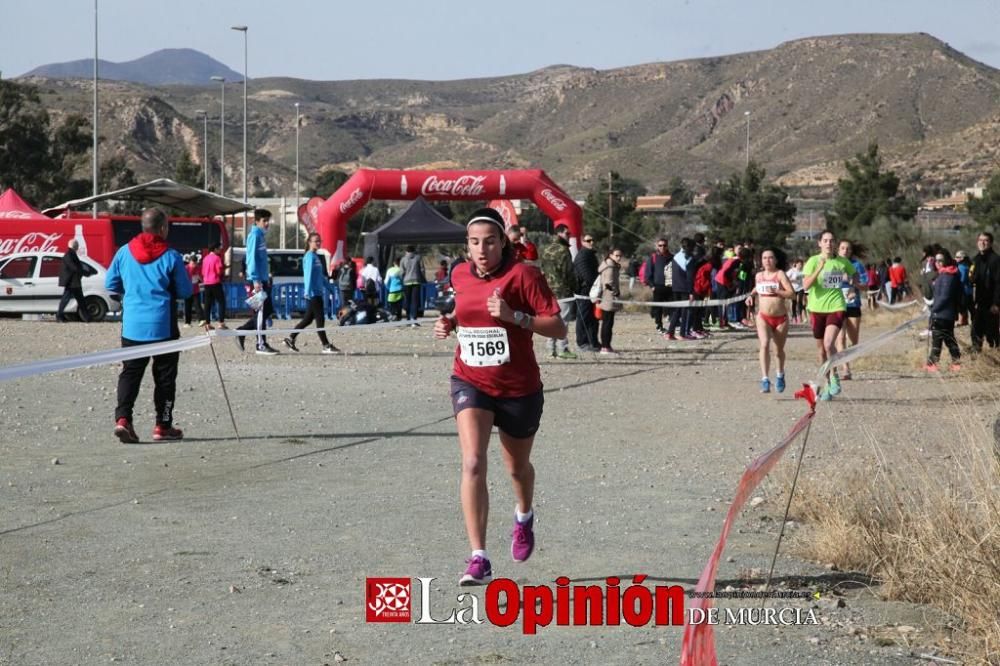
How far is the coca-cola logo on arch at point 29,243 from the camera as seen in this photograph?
35.4 meters

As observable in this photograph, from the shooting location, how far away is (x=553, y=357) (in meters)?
21.0

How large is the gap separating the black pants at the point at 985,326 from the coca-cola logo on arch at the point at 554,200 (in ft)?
55.3

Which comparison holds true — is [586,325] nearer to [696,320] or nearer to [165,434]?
[696,320]

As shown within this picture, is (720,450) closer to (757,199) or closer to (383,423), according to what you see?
(383,423)

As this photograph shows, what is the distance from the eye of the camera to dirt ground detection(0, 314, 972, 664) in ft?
19.4

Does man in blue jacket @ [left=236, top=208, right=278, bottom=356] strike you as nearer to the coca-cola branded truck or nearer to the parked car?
the parked car

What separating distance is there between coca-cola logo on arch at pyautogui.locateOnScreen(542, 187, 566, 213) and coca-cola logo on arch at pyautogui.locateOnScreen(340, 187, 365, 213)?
13.9 ft

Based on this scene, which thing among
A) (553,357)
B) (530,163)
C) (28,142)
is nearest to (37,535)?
(553,357)

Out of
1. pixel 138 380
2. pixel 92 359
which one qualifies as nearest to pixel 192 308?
pixel 138 380

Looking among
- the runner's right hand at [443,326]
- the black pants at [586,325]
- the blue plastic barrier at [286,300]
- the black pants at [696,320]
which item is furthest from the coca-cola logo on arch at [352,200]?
the runner's right hand at [443,326]

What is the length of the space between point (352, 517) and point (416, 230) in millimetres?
29893

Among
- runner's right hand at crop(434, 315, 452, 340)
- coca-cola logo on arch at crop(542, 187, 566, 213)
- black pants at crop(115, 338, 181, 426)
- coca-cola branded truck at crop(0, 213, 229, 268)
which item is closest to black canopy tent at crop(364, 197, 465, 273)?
coca-cola logo on arch at crop(542, 187, 566, 213)

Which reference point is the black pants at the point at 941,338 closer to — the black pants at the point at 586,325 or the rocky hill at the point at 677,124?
the black pants at the point at 586,325

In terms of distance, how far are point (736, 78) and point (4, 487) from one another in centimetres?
15830
